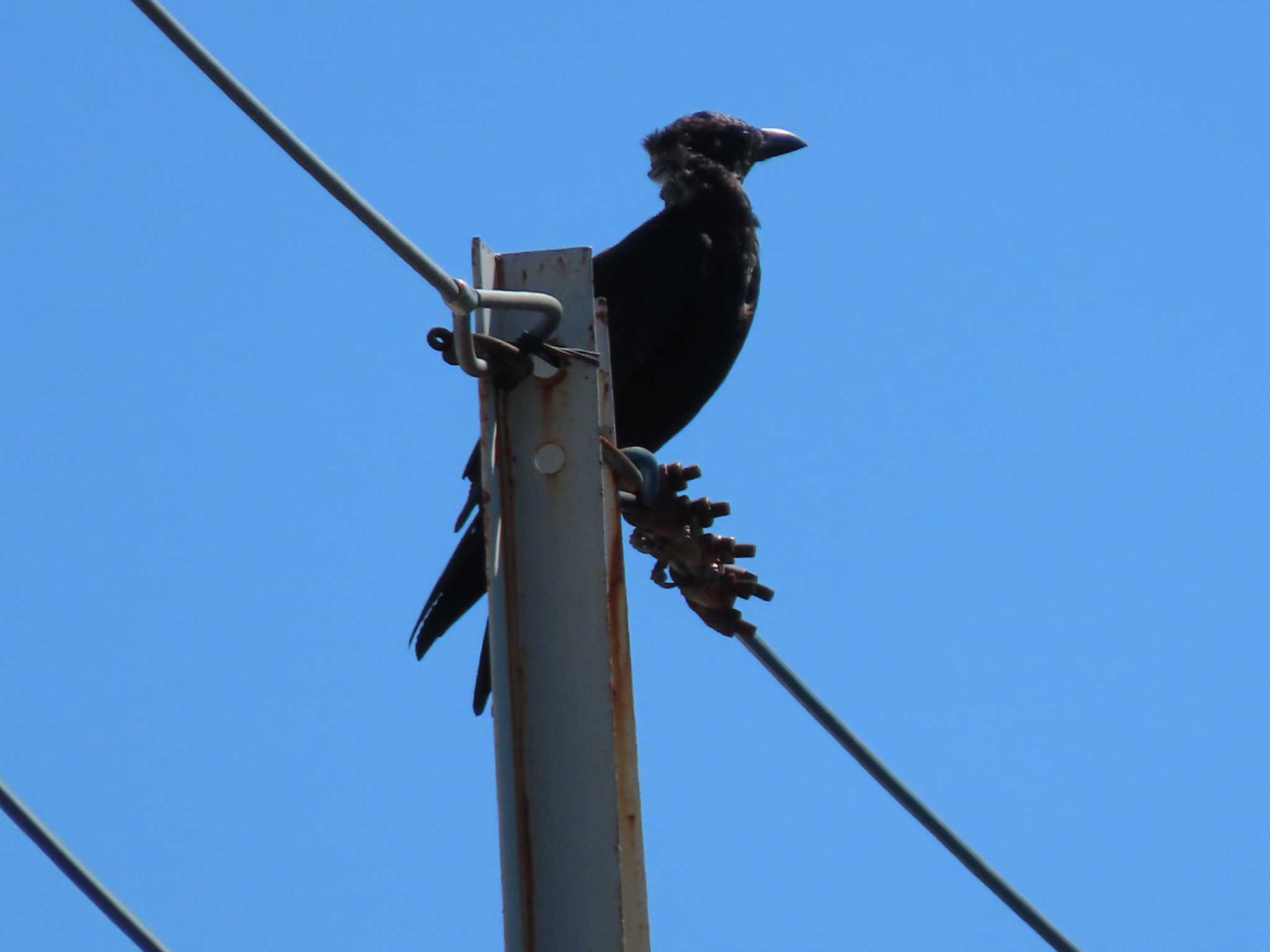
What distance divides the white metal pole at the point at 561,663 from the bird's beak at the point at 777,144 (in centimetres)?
371

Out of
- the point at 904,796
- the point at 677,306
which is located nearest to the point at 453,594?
the point at 904,796

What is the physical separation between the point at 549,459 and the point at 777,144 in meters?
3.91

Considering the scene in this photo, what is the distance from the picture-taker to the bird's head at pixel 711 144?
5555 millimetres

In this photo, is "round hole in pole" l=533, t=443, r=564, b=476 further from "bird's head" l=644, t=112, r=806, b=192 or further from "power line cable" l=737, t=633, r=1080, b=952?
"bird's head" l=644, t=112, r=806, b=192

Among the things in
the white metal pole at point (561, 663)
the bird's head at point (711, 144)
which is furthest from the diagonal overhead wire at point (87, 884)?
the bird's head at point (711, 144)

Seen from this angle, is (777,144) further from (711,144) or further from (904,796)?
(904,796)

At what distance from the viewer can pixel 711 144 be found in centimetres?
562

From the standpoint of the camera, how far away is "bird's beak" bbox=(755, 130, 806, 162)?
19.0ft

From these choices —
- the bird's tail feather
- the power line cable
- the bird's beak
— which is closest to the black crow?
the bird's beak

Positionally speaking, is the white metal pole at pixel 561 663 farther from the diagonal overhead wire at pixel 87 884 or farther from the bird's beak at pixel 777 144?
the bird's beak at pixel 777 144

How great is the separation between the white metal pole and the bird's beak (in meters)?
3.71

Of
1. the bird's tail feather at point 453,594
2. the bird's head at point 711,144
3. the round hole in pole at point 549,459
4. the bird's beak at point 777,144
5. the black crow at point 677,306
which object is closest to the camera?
the round hole in pole at point 549,459

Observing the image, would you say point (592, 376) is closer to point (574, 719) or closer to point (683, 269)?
point (574, 719)

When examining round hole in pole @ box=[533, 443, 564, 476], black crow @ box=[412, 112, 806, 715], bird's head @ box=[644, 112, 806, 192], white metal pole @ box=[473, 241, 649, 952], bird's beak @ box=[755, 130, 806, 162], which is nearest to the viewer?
white metal pole @ box=[473, 241, 649, 952]
